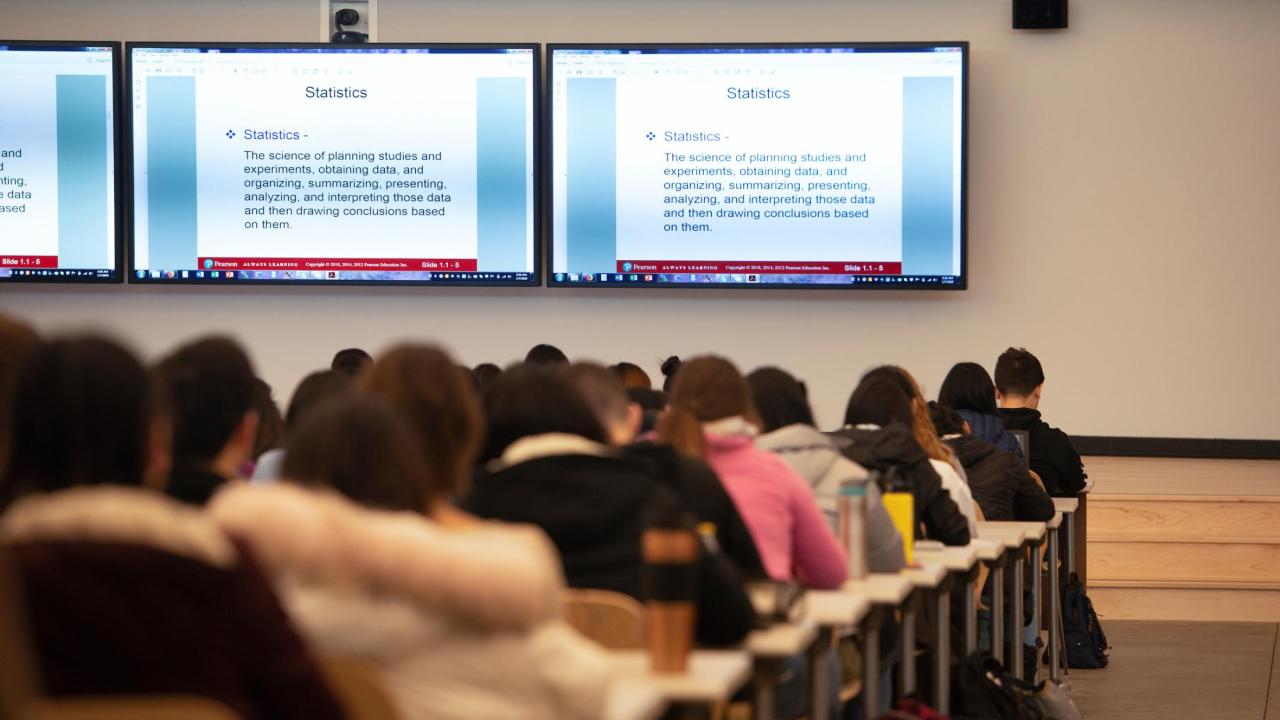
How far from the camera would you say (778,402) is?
13.8 feet

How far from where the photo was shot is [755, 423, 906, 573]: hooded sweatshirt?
3.94 meters

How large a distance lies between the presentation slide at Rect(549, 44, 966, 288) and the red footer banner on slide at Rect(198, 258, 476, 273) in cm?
58

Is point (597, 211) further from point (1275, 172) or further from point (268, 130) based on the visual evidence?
point (1275, 172)

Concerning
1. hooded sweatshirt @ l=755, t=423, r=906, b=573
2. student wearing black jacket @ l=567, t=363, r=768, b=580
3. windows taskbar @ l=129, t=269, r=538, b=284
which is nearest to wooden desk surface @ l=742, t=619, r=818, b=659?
student wearing black jacket @ l=567, t=363, r=768, b=580

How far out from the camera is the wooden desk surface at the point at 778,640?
2.79m

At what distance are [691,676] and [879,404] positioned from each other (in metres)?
2.48

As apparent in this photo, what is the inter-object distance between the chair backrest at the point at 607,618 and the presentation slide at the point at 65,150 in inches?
218

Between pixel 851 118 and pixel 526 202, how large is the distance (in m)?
1.65

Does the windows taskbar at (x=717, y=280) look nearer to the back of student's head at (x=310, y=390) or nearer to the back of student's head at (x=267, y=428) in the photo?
the back of student's head at (x=267, y=428)

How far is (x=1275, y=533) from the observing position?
7453mm

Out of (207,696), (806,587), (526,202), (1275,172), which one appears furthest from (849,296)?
(207,696)


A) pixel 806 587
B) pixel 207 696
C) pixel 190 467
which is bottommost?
pixel 806 587

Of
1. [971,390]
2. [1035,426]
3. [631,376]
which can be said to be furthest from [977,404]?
[631,376]

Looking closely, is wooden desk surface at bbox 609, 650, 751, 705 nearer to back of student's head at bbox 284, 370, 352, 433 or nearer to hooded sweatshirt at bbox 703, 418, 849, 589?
hooded sweatshirt at bbox 703, 418, 849, 589
